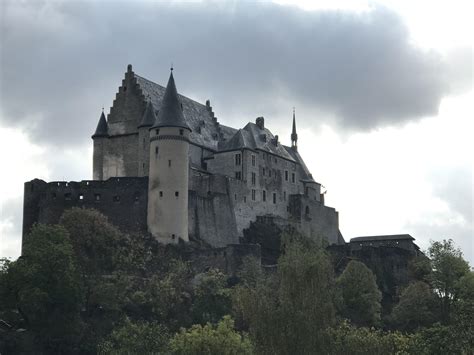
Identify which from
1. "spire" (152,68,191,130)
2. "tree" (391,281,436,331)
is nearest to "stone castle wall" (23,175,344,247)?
"spire" (152,68,191,130)

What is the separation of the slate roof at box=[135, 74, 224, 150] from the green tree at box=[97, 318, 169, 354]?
36.6 metres

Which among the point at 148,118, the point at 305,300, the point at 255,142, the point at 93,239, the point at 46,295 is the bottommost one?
the point at 305,300

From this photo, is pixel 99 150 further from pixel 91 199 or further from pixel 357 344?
pixel 357 344

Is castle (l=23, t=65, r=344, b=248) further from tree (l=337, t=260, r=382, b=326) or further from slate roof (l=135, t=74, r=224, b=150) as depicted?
tree (l=337, t=260, r=382, b=326)

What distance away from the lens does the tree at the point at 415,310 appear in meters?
97.6

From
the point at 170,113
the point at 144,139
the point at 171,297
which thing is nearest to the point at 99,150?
the point at 144,139

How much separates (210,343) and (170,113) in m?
32.6

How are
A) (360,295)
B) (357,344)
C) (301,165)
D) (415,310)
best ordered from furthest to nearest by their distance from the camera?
1. (301,165)
2. (360,295)
3. (415,310)
4. (357,344)

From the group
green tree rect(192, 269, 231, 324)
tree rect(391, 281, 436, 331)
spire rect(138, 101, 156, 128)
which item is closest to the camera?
green tree rect(192, 269, 231, 324)

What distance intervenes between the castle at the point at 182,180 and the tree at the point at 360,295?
14822 mm

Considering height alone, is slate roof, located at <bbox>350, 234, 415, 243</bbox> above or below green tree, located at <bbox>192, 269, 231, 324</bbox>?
Result: above

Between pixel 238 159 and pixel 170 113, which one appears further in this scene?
pixel 238 159

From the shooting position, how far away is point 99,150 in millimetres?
112188

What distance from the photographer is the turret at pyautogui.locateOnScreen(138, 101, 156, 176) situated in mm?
107812
